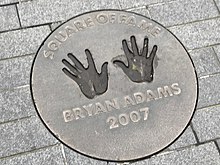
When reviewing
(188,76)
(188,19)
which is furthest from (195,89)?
(188,19)

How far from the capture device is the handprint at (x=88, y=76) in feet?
6.30

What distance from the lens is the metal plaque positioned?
1.81 metres

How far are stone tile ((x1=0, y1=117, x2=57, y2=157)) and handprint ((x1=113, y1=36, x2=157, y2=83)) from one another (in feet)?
1.57

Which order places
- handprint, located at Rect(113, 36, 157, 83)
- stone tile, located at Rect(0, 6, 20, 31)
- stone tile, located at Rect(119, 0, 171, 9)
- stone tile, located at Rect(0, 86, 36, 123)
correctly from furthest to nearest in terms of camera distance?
stone tile, located at Rect(119, 0, 171, 9), stone tile, located at Rect(0, 6, 20, 31), handprint, located at Rect(113, 36, 157, 83), stone tile, located at Rect(0, 86, 36, 123)

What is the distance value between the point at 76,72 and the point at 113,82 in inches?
7.1

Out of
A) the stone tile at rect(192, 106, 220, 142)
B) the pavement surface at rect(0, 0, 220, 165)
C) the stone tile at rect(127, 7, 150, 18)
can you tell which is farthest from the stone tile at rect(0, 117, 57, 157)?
the stone tile at rect(127, 7, 150, 18)

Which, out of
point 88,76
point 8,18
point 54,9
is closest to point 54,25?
point 54,9

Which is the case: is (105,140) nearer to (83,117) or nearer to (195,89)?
(83,117)

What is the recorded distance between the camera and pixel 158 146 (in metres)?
1.80

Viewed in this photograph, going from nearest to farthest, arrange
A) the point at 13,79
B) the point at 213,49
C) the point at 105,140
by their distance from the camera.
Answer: the point at 105,140
the point at 13,79
the point at 213,49

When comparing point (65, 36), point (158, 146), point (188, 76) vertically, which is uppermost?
point (65, 36)

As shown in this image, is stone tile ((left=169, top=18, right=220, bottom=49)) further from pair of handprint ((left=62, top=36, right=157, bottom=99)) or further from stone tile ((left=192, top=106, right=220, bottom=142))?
stone tile ((left=192, top=106, right=220, bottom=142))

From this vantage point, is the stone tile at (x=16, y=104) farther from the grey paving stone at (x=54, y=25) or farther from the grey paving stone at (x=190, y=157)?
the grey paving stone at (x=190, y=157)

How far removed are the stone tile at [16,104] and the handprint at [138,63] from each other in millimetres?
450
